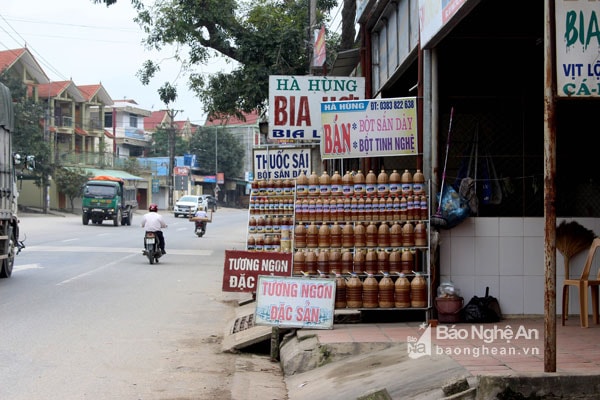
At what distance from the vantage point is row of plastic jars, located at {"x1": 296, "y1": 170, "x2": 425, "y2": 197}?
959cm

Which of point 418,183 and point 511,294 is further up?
point 418,183

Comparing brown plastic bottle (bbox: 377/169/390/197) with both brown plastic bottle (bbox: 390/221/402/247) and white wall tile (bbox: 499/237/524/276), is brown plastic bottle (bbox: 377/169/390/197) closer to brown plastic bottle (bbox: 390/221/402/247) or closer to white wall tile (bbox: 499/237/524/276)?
brown plastic bottle (bbox: 390/221/402/247)

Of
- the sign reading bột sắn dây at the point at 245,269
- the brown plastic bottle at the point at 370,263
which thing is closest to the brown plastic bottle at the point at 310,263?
the sign reading bột sắn dây at the point at 245,269

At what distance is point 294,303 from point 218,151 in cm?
9120

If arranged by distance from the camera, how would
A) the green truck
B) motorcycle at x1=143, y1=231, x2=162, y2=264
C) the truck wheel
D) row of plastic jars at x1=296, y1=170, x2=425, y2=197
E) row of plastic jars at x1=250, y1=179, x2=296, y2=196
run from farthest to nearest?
1. the truck wheel
2. the green truck
3. motorcycle at x1=143, y1=231, x2=162, y2=264
4. row of plastic jars at x1=250, y1=179, x2=296, y2=196
5. row of plastic jars at x1=296, y1=170, x2=425, y2=197

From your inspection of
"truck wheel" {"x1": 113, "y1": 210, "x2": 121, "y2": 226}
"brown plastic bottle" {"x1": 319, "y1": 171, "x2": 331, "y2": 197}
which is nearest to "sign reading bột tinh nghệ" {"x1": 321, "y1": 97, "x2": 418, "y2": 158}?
"brown plastic bottle" {"x1": 319, "y1": 171, "x2": 331, "y2": 197}

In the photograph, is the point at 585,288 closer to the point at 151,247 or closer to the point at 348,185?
the point at 348,185

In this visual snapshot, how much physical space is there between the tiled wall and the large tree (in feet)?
50.5

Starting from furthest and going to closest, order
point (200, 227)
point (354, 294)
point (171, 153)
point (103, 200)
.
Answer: point (171, 153) → point (103, 200) → point (200, 227) → point (354, 294)

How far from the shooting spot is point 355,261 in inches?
375

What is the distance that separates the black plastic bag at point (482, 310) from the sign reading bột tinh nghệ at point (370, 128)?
2017mm

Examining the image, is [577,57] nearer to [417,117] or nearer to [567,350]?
[567,350]

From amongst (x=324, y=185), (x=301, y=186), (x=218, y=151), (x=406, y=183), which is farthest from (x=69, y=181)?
(x=406, y=183)

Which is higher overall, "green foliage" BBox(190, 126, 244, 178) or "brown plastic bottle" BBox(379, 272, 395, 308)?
"green foliage" BBox(190, 126, 244, 178)
